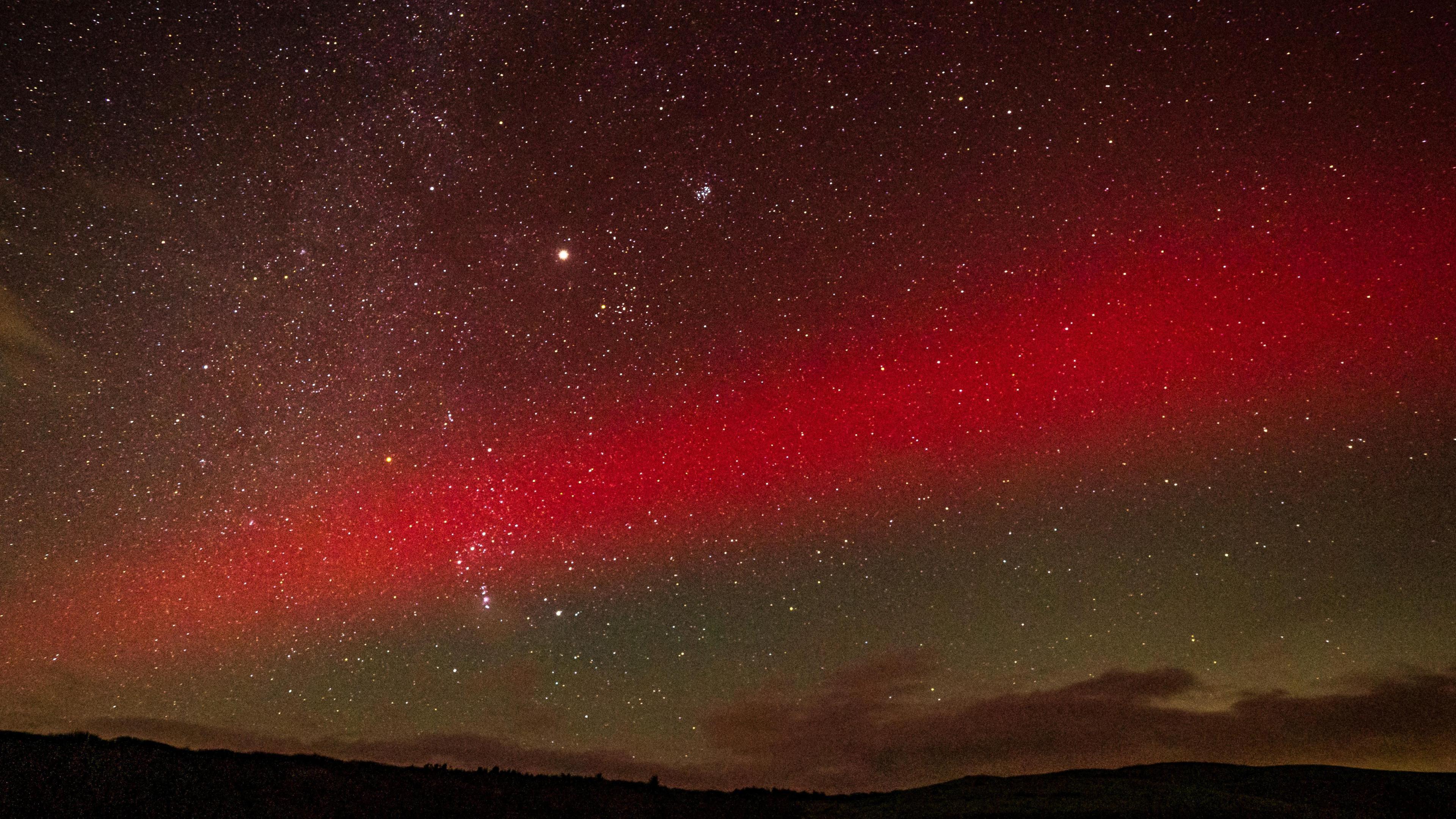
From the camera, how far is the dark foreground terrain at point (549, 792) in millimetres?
14219

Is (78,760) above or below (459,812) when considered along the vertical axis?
above

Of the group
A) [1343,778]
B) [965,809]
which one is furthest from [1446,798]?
[965,809]

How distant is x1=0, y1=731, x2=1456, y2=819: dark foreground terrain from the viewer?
14.2 metres

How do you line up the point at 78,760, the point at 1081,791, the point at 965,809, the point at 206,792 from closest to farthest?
the point at 206,792 < the point at 78,760 < the point at 965,809 < the point at 1081,791

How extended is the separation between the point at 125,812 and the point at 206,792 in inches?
66.5

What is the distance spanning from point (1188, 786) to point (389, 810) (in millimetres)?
22640

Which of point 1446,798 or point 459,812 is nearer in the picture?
point 459,812

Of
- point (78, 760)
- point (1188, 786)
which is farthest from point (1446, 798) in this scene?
point (78, 760)

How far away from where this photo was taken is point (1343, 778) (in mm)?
28203

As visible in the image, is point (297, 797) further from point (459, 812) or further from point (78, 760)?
point (78, 760)

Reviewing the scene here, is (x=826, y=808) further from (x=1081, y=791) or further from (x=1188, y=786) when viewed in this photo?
(x=1188, y=786)

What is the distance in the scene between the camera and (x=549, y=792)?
20375 mm

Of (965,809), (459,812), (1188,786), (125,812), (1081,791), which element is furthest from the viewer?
(1188,786)

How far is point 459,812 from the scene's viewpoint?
16.7 m
